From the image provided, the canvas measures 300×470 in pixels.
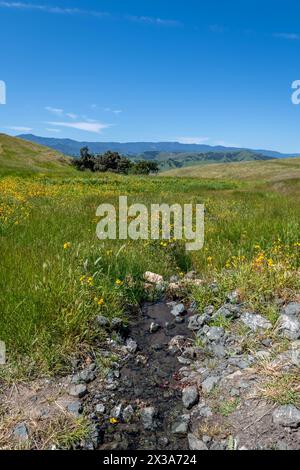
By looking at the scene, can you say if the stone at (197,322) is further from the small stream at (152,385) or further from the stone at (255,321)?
the stone at (255,321)

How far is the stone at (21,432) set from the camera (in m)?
2.95

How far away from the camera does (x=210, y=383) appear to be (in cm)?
371

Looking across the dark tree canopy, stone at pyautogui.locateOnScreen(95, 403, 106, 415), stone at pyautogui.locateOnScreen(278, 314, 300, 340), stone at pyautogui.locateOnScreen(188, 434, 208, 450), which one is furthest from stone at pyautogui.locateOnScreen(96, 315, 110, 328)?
the dark tree canopy

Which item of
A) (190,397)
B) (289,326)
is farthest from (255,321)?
(190,397)

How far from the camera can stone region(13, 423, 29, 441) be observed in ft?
9.66

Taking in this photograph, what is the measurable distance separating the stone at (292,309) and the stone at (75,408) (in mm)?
2759

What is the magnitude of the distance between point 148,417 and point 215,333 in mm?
1521

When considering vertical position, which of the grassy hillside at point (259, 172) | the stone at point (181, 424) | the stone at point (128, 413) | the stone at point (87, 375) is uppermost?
the grassy hillside at point (259, 172)

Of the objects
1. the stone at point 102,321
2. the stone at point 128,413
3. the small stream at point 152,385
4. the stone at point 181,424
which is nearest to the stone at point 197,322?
the small stream at point 152,385

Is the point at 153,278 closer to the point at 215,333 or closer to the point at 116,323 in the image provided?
the point at 116,323

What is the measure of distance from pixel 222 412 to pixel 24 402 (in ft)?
5.93

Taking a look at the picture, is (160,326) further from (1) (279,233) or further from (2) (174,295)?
(1) (279,233)
